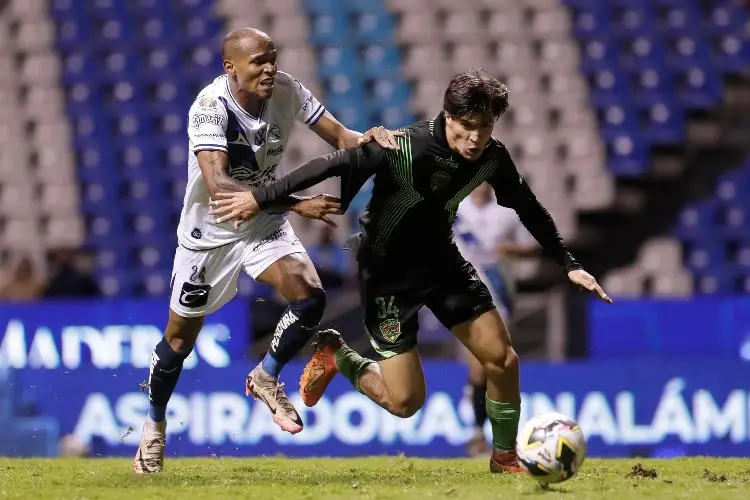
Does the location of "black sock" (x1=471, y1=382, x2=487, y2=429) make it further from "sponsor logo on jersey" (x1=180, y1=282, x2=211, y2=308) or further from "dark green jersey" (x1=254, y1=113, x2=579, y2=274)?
"sponsor logo on jersey" (x1=180, y1=282, x2=211, y2=308)

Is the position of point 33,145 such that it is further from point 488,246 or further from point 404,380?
point 404,380

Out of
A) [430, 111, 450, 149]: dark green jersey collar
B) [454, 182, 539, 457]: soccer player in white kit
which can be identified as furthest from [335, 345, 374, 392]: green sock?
[454, 182, 539, 457]: soccer player in white kit

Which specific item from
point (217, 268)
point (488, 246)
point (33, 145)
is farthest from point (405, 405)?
point (33, 145)

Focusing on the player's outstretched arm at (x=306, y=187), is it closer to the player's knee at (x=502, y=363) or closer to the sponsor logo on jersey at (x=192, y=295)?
the sponsor logo on jersey at (x=192, y=295)

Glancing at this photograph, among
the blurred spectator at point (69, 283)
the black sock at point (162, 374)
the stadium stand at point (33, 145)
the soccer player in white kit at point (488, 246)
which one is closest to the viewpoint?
the black sock at point (162, 374)

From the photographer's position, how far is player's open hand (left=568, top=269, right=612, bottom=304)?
6238 mm

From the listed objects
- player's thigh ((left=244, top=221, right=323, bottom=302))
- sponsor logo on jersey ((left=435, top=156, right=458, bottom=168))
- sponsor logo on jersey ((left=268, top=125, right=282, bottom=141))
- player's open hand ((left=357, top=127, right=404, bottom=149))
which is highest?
sponsor logo on jersey ((left=268, top=125, right=282, bottom=141))

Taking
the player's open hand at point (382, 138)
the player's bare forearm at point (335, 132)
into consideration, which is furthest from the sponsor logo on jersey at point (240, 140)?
the player's open hand at point (382, 138)

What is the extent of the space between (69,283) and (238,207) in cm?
598

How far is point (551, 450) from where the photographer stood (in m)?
5.74

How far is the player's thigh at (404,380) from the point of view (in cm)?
647

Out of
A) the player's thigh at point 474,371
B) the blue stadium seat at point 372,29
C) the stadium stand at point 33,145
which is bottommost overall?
the player's thigh at point 474,371

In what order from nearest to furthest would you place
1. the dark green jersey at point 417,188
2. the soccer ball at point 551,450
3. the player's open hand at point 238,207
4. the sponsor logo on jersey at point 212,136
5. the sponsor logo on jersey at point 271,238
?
1. the soccer ball at point 551,450
2. the player's open hand at point 238,207
3. the dark green jersey at point 417,188
4. the sponsor logo on jersey at point 212,136
5. the sponsor logo on jersey at point 271,238

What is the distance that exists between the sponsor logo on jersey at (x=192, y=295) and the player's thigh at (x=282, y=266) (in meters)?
0.27
